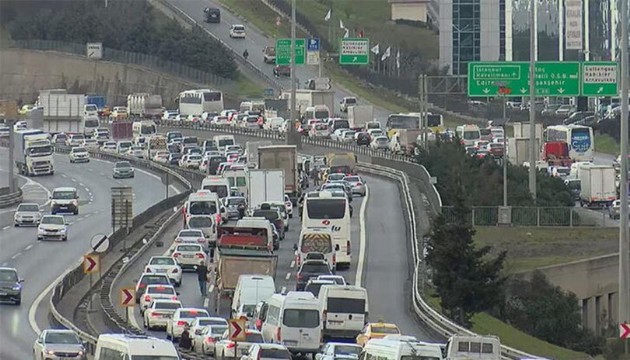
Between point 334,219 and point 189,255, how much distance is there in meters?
5.26

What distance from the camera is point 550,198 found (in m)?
96.8

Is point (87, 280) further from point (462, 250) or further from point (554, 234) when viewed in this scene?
point (554, 234)

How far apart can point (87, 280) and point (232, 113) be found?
79.8m

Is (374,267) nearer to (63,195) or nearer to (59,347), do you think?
(59,347)

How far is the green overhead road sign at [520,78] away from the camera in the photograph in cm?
8894

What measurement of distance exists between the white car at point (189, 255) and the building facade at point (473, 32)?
263ft

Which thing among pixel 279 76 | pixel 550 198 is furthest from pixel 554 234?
pixel 279 76

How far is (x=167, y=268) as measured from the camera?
6619 cm

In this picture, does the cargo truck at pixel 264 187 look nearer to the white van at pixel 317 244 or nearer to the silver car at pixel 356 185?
the silver car at pixel 356 185

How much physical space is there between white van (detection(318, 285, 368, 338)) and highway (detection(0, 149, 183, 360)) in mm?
7651

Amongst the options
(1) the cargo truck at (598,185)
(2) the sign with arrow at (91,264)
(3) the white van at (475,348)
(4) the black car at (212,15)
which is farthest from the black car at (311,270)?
(4) the black car at (212,15)

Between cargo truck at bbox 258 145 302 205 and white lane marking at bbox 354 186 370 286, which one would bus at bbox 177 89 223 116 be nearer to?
white lane marking at bbox 354 186 370 286

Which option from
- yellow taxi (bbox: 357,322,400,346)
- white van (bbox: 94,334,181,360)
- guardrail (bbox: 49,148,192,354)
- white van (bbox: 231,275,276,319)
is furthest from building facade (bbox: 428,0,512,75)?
white van (bbox: 94,334,181,360)

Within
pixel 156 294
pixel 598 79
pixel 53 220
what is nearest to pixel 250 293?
pixel 156 294
